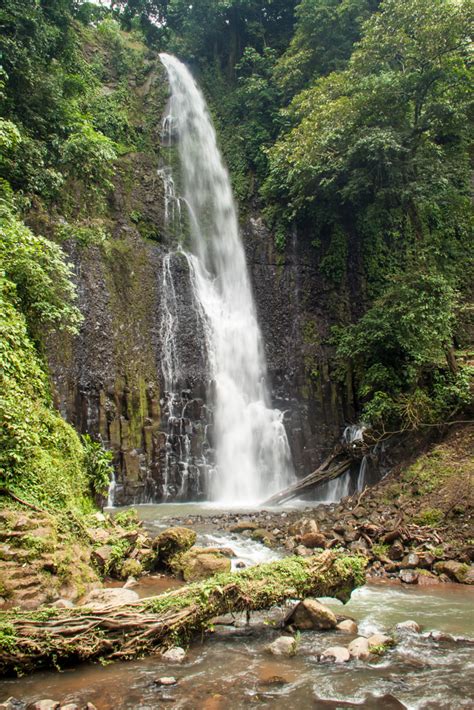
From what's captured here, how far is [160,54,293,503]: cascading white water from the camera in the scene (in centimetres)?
1473

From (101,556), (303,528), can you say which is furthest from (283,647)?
(303,528)

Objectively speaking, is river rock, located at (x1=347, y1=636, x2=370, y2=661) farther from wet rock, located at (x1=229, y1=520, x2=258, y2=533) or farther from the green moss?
wet rock, located at (x1=229, y1=520, x2=258, y2=533)

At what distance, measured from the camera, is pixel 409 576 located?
6719 millimetres

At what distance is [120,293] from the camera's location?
15.3 meters

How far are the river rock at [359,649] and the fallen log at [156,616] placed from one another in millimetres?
636

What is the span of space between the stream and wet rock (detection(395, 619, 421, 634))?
0.29 feet

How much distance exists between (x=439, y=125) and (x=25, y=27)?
38.7ft

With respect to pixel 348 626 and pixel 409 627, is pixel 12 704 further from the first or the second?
pixel 409 627

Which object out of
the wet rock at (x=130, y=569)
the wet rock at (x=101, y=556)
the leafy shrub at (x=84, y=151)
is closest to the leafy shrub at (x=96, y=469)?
the wet rock at (x=101, y=556)

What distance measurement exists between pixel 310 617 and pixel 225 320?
13231mm

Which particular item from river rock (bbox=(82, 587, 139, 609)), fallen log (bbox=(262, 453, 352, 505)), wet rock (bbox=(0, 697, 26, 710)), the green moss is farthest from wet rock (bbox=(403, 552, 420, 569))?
wet rock (bbox=(0, 697, 26, 710))

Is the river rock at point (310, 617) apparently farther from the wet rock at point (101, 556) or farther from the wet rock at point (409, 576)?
the wet rock at point (101, 556)

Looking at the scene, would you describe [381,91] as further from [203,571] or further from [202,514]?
[203,571]

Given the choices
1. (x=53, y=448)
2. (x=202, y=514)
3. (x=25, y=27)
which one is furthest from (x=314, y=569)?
(x=25, y=27)
